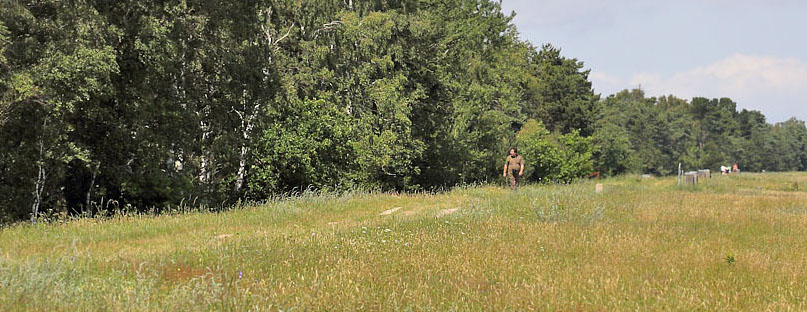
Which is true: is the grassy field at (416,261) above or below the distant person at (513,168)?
below

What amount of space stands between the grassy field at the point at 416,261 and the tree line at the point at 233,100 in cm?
298

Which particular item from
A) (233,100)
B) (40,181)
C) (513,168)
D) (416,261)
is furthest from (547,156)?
(416,261)

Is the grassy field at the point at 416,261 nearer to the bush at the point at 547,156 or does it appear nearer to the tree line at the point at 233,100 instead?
the tree line at the point at 233,100

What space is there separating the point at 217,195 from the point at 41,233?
934cm

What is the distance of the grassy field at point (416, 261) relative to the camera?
5566 mm

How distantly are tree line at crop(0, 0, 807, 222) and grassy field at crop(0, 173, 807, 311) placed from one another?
2.98 m

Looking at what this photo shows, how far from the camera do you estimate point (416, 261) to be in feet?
24.2

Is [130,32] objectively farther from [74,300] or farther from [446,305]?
[446,305]

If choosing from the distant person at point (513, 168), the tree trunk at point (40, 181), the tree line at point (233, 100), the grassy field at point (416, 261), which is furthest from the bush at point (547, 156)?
the tree trunk at point (40, 181)

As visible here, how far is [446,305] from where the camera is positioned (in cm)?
554

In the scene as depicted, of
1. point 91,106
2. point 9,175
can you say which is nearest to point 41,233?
point 9,175

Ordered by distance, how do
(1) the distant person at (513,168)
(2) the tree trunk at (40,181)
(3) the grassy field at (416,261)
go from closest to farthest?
(3) the grassy field at (416,261) < (2) the tree trunk at (40,181) < (1) the distant person at (513,168)

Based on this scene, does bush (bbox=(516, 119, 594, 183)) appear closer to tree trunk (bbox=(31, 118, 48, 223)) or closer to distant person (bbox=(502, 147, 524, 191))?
distant person (bbox=(502, 147, 524, 191))

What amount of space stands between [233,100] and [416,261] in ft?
42.6
